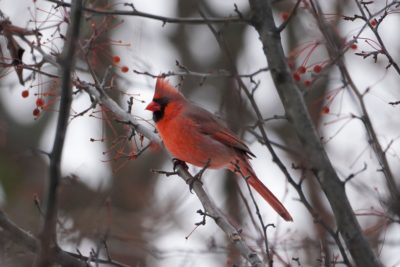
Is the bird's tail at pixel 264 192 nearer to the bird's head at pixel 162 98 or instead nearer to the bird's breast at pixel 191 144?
the bird's breast at pixel 191 144

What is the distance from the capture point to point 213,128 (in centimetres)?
514

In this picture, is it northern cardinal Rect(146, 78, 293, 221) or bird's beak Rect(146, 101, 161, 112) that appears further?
bird's beak Rect(146, 101, 161, 112)

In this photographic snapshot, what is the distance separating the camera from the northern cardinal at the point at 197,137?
15.3 feet

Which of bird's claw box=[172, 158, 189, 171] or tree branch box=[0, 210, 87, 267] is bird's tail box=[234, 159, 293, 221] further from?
tree branch box=[0, 210, 87, 267]

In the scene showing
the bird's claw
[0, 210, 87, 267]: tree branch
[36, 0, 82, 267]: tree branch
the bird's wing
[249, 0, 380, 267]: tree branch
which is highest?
the bird's wing

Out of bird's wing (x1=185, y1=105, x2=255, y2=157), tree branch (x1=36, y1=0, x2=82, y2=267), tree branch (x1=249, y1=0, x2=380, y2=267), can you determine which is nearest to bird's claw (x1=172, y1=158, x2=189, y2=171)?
bird's wing (x1=185, y1=105, x2=255, y2=157)

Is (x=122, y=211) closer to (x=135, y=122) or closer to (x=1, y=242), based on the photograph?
(x=135, y=122)

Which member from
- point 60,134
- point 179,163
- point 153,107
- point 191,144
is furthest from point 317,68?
point 60,134

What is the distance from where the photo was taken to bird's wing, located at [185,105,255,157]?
16.4ft

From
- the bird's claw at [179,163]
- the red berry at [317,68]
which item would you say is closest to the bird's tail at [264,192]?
the bird's claw at [179,163]

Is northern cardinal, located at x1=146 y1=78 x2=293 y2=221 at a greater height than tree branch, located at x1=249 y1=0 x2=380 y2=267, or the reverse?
northern cardinal, located at x1=146 y1=78 x2=293 y2=221

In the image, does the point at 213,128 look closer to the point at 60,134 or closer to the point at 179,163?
the point at 179,163

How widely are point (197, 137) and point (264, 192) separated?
1.80 ft

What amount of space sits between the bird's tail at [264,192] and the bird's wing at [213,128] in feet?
0.39
